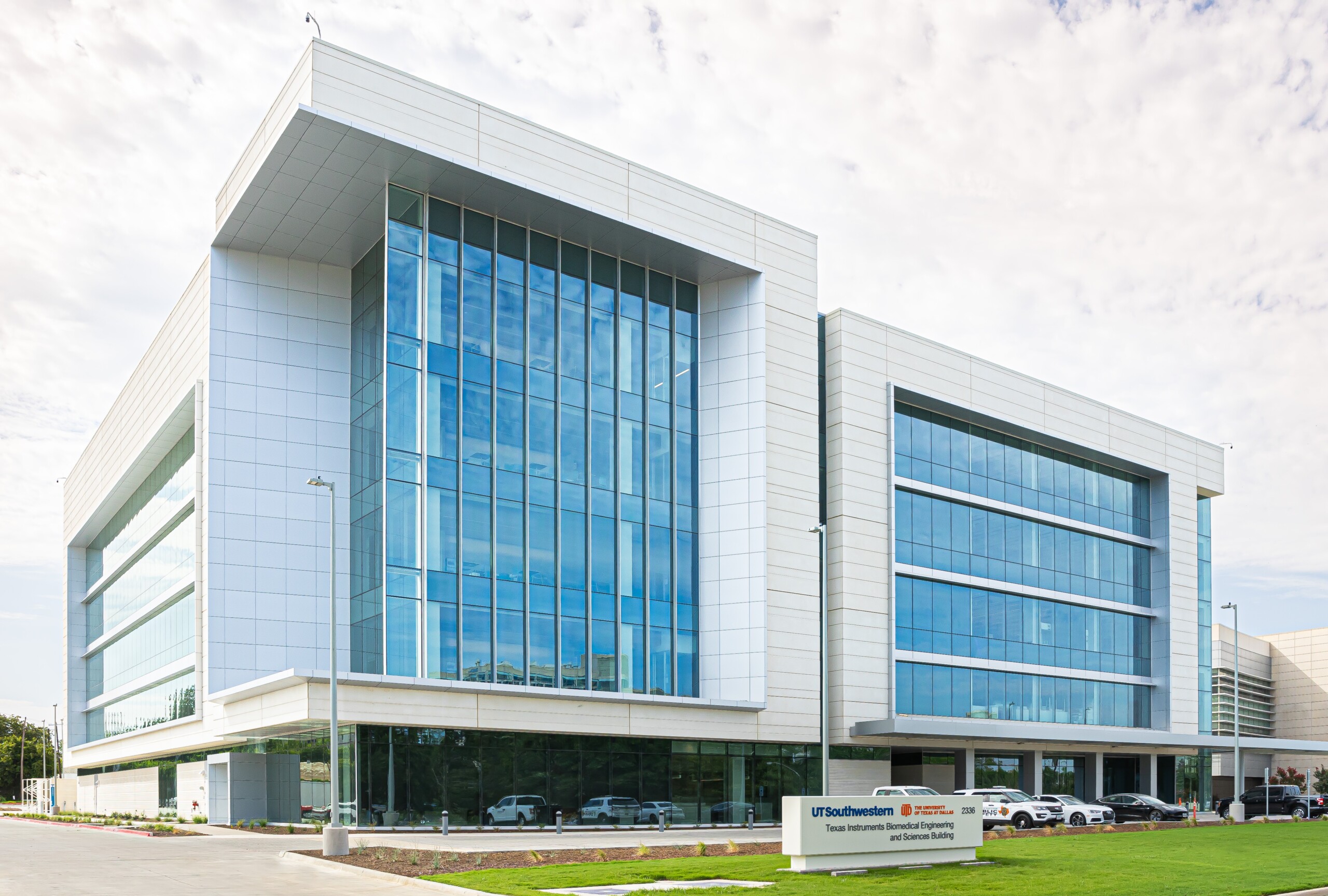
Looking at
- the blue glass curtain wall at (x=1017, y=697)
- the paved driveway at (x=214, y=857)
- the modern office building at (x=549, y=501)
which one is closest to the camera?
the paved driveway at (x=214, y=857)

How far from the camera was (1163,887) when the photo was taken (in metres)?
21.8

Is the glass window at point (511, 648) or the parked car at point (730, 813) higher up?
the glass window at point (511, 648)

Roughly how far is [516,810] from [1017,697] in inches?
1126

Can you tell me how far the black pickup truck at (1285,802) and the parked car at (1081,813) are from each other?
16186 mm

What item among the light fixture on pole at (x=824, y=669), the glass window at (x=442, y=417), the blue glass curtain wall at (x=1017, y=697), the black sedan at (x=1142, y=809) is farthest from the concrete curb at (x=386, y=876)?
the black sedan at (x=1142, y=809)

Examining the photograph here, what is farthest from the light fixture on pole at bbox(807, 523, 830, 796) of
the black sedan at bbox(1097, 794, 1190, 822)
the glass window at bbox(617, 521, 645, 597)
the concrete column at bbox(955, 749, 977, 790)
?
the black sedan at bbox(1097, 794, 1190, 822)

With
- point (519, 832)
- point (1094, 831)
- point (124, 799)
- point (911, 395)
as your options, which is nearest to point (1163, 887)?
point (1094, 831)

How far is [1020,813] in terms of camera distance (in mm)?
42219

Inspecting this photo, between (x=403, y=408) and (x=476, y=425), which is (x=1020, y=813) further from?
(x=403, y=408)

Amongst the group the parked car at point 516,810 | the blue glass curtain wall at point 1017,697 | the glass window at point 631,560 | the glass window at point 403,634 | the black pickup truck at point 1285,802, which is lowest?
the black pickup truck at point 1285,802

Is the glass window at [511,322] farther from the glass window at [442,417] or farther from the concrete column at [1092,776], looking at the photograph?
the concrete column at [1092,776]

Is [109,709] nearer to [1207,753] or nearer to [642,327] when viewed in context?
[642,327]

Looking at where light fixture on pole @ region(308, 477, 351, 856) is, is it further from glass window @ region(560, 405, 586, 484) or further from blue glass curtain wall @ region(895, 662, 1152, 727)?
blue glass curtain wall @ region(895, 662, 1152, 727)

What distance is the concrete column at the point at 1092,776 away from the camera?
2456 inches
